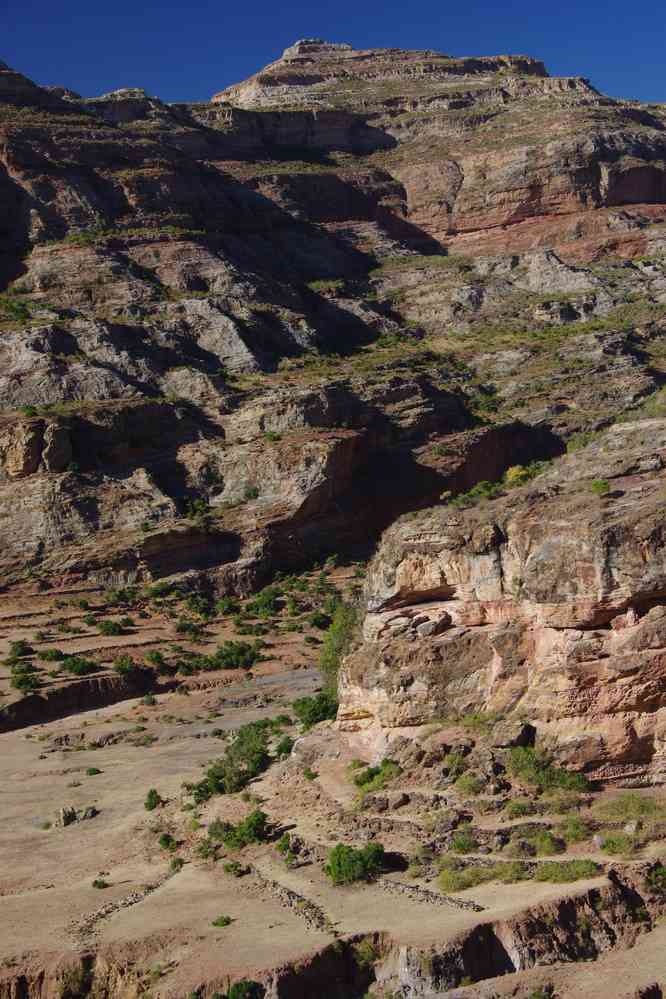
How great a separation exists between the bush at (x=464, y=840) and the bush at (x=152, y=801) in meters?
11.4

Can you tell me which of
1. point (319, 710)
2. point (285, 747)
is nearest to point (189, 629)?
point (319, 710)

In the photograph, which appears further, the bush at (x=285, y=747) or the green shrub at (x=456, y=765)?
the bush at (x=285, y=747)

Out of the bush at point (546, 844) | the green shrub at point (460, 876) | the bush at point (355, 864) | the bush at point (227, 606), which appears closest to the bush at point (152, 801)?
the bush at point (355, 864)

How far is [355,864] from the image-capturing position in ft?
87.2

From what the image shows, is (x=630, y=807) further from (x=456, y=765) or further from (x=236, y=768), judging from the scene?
(x=236, y=768)

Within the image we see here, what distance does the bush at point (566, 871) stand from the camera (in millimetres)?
24891

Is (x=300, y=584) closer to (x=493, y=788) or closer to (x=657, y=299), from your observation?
(x=493, y=788)

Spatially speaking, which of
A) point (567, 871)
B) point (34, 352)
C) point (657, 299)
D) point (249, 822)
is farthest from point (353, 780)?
point (657, 299)

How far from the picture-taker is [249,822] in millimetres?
29859

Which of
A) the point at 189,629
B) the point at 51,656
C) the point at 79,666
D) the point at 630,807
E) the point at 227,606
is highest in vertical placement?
the point at 227,606

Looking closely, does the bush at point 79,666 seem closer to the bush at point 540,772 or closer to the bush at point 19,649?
the bush at point 19,649

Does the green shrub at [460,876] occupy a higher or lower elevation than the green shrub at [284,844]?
lower

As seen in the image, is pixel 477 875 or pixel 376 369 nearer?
pixel 477 875

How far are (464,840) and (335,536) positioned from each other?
3769cm
